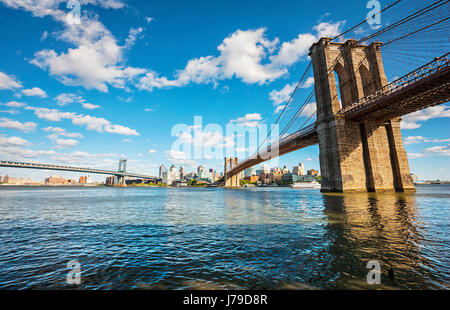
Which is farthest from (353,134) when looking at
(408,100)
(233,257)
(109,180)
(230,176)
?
(109,180)

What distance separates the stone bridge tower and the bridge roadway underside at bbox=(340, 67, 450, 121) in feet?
7.15

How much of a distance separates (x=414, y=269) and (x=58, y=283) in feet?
22.7

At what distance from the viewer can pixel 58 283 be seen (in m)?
3.78

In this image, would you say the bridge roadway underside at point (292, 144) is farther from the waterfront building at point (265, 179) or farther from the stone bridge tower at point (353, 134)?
the waterfront building at point (265, 179)

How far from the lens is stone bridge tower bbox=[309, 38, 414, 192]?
28531 millimetres

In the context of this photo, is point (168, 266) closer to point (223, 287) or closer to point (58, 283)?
point (223, 287)

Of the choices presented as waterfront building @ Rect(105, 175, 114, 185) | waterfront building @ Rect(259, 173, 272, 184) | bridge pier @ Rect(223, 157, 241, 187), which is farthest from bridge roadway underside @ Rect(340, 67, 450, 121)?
waterfront building @ Rect(105, 175, 114, 185)

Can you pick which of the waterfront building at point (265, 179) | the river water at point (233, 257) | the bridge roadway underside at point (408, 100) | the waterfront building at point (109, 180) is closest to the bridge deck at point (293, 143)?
the bridge roadway underside at point (408, 100)

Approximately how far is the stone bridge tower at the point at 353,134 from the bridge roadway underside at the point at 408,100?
2.18m

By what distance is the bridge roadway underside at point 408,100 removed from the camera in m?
18.8

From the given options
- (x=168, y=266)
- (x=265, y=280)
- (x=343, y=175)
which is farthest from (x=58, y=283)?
(x=343, y=175)

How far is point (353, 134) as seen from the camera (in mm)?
29609

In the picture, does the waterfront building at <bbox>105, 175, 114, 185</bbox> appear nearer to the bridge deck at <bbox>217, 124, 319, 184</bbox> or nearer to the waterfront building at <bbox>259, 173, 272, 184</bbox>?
the waterfront building at <bbox>259, 173, 272, 184</bbox>

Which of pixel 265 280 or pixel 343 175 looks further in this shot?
pixel 343 175
